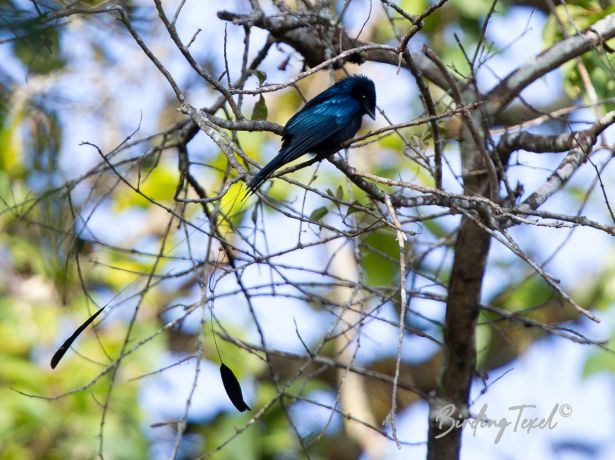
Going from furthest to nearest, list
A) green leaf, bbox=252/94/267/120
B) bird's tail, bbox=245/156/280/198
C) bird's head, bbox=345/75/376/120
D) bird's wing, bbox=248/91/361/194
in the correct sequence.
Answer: bird's head, bbox=345/75/376/120
green leaf, bbox=252/94/267/120
bird's wing, bbox=248/91/361/194
bird's tail, bbox=245/156/280/198

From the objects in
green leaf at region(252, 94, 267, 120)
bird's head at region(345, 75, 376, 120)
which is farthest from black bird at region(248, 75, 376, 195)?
green leaf at region(252, 94, 267, 120)

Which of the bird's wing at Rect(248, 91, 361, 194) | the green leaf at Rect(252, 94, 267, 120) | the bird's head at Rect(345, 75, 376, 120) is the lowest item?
the bird's wing at Rect(248, 91, 361, 194)

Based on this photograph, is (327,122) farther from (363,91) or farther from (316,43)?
(363,91)

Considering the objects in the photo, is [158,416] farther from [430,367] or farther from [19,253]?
[430,367]

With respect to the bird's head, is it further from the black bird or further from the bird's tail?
the bird's tail

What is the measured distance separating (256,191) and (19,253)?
415 centimetres

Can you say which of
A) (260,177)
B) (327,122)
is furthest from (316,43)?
(260,177)

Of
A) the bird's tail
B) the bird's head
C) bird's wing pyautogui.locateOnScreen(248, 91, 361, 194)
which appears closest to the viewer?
the bird's tail

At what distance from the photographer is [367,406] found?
751 centimetres

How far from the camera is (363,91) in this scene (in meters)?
4.18

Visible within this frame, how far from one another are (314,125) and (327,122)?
0.35ft

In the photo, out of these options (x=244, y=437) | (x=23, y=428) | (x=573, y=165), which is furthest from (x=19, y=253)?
(x=573, y=165)

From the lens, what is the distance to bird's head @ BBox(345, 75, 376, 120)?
4.12 m

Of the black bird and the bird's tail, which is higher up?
the black bird
